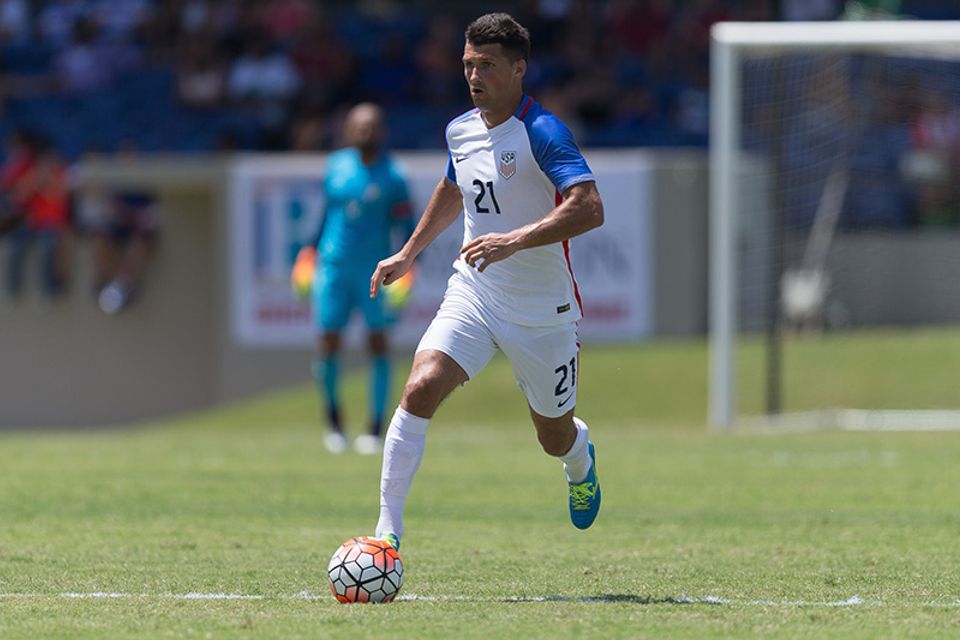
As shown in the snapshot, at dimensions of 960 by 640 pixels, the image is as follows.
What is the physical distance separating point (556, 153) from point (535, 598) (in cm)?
189

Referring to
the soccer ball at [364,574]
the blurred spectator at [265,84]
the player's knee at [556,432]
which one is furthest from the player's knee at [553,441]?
the blurred spectator at [265,84]

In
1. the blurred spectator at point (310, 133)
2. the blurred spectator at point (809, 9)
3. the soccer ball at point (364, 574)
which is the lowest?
the soccer ball at point (364, 574)

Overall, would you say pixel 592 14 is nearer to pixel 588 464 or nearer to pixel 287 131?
pixel 287 131

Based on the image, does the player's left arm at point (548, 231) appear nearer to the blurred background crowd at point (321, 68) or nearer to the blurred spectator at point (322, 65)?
the blurred background crowd at point (321, 68)

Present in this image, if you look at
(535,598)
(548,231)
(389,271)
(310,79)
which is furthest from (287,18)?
(535,598)

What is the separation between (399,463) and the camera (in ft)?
25.1

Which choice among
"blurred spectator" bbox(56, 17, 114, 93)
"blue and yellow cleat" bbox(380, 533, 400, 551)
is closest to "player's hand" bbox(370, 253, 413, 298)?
"blue and yellow cleat" bbox(380, 533, 400, 551)

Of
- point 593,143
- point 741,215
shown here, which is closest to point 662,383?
point 741,215

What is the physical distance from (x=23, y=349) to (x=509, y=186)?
60.0 feet

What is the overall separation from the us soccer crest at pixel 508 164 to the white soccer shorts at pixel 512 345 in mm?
602

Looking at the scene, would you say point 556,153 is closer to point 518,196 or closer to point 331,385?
point 518,196

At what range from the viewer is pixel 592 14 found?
89.3 feet

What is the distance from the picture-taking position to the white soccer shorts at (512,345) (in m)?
7.83

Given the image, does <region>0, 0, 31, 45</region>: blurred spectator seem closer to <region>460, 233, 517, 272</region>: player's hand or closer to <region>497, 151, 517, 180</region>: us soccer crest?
<region>497, 151, 517, 180</region>: us soccer crest
